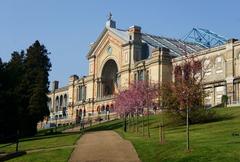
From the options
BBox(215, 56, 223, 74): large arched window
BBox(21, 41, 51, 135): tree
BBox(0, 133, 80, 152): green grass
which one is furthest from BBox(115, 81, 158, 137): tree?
BBox(215, 56, 223, 74): large arched window

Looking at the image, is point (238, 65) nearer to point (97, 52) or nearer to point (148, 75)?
point (148, 75)

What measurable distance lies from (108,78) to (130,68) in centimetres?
1615

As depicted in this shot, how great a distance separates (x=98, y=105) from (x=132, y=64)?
1685cm

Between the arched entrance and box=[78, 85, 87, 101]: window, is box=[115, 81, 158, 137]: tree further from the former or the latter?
box=[78, 85, 87, 101]: window

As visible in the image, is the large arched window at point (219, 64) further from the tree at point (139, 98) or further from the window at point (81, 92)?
the window at point (81, 92)

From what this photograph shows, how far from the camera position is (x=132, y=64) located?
11456 cm

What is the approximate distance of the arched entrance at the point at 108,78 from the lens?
128m

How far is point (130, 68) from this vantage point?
115 m

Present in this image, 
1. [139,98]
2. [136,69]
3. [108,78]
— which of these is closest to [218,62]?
[136,69]

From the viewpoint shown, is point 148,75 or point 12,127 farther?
point 148,75

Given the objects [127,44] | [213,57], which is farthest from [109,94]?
[213,57]

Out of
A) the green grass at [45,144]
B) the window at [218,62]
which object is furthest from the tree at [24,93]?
the window at [218,62]

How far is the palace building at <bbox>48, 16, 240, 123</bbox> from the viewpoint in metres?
87.9

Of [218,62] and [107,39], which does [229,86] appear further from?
[107,39]
